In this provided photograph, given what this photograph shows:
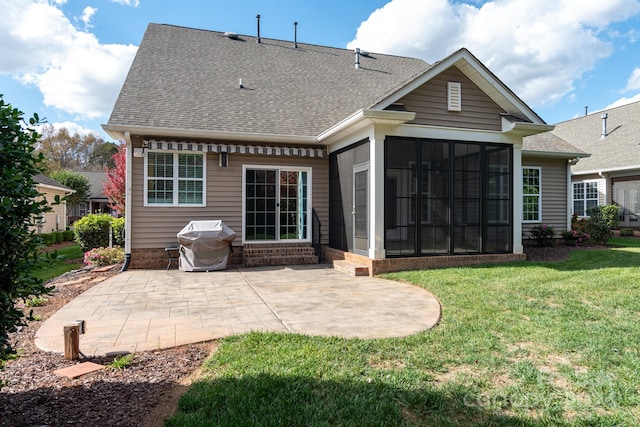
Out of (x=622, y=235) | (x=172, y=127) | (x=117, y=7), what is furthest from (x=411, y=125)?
(x=622, y=235)

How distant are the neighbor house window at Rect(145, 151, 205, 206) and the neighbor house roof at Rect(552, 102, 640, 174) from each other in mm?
16872

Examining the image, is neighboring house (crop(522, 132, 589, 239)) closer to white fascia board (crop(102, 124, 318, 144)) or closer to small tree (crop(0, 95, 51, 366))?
white fascia board (crop(102, 124, 318, 144))

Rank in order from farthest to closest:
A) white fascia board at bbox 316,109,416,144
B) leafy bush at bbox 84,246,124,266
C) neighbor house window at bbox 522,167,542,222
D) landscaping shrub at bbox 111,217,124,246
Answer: neighbor house window at bbox 522,167,542,222 → landscaping shrub at bbox 111,217,124,246 → leafy bush at bbox 84,246,124,266 → white fascia board at bbox 316,109,416,144

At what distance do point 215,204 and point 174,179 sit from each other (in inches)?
46.0

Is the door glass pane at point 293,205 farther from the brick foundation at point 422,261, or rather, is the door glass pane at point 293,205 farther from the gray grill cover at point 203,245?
the gray grill cover at point 203,245

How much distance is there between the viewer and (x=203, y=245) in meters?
8.57

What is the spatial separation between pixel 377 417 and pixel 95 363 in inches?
101

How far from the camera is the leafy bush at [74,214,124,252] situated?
11791mm

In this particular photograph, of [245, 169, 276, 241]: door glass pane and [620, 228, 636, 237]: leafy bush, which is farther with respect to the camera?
[620, 228, 636, 237]: leafy bush

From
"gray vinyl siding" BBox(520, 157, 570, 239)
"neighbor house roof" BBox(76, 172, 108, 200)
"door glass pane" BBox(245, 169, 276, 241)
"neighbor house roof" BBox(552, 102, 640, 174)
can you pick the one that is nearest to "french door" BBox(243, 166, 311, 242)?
"door glass pane" BBox(245, 169, 276, 241)

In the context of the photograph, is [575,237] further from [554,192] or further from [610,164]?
[610,164]

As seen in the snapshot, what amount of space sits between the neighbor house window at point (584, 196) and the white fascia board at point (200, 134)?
1468 cm

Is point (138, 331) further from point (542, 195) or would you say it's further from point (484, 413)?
point (542, 195)

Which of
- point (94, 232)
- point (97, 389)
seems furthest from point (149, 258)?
point (97, 389)
